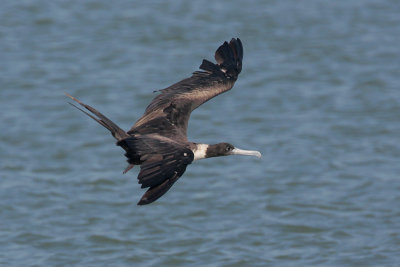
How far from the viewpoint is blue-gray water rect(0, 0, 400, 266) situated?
1203 centimetres

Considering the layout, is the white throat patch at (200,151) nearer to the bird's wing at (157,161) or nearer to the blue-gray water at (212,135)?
the bird's wing at (157,161)

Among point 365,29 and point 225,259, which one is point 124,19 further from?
point 225,259

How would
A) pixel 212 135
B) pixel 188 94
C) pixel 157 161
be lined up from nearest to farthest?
pixel 157 161 → pixel 188 94 → pixel 212 135

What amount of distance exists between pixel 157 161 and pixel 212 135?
7.26 m

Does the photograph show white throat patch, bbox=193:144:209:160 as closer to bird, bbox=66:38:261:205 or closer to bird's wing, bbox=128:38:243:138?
bird, bbox=66:38:261:205

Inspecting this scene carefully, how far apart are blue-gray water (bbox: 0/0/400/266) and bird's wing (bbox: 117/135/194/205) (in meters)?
3.18

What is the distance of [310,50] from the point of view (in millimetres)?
19797

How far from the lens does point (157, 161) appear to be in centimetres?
824

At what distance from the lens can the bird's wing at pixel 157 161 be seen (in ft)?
25.9

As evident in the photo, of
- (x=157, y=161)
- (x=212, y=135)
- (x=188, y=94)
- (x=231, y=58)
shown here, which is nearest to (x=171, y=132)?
(x=188, y=94)

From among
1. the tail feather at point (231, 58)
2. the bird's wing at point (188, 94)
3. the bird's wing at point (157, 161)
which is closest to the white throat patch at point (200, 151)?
the bird's wing at point (188, 94)

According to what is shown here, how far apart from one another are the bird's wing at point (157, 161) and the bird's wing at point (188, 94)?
953mm

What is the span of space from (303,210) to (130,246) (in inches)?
111

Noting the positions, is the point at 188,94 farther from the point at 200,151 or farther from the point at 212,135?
the point at 212,135
